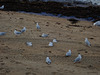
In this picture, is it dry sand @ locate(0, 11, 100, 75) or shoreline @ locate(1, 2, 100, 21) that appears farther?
shoreline @ locate(1, 2, 100, 21)

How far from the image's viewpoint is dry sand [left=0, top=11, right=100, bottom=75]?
4727 millimetres

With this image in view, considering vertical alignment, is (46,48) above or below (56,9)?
below

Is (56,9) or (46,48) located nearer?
(46,48)

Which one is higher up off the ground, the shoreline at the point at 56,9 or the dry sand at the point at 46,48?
the shoreline at the point at 56,9

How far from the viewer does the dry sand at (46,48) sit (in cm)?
473

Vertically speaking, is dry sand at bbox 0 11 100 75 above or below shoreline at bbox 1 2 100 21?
below

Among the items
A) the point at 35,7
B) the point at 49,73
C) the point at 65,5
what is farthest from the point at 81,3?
the point at 49,73

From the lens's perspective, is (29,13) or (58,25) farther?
(29,13)

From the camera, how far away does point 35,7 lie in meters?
11.4

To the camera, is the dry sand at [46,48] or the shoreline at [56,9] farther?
the shoreline at [56,9]

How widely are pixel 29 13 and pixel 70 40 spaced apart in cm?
411

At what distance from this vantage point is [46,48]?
6020 millimetres

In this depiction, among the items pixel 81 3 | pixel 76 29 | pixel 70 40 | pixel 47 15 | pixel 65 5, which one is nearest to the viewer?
pixel 70 40

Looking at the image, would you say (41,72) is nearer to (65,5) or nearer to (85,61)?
(85,61)
